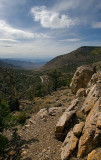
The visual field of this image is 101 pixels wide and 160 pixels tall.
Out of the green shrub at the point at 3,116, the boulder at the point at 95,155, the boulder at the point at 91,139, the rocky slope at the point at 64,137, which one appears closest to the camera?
the boulder at the point at 95,155

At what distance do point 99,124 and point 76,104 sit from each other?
5571 mm

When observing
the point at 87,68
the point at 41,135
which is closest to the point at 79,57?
the point at 87,68

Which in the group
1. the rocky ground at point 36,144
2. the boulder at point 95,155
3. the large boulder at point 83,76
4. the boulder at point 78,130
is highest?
the large boulder at point 83,76

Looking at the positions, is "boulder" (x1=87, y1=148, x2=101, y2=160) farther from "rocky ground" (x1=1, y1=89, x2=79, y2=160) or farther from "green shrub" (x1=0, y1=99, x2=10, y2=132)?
"green shrub" (x1=0, y1=99, x2=10, y2=132)

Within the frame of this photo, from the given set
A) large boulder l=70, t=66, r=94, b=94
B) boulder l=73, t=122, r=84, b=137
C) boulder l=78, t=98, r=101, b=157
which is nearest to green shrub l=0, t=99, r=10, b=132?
boulder l=73, t=122, r=84, b=137

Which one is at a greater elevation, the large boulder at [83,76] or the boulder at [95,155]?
the large boulder at [83,76]

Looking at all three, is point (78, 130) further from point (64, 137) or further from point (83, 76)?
point (83, 76)

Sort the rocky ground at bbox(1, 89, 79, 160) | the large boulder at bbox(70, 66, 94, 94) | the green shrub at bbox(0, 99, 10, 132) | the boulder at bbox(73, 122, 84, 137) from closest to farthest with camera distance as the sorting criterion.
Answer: the boulder at bbox(73, 122, 84, 137), the rocky ground at bbox(1, 89, 79, 160), the green shrub at bbox(0, 99, 10, 132), the large boulder at bbox(70, 66, 94, 94)

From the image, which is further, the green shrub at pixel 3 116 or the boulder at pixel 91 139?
the green shrub at pixel 3 116

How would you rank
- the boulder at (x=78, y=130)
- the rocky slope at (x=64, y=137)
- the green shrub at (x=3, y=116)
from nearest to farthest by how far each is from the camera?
the rocky slope at (x=64, y=137), the boulder at (x=78, y=130), the green shrub at (x=3, y=116)

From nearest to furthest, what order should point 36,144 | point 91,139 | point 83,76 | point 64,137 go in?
point 91,139 → point 64,137 → point 36,144 → point 83,76

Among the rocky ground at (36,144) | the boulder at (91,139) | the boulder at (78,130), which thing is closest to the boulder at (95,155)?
the boulder at (91,139)

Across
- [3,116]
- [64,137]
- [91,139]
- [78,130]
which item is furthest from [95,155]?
[3,116]

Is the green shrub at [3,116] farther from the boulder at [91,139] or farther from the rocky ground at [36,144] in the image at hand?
the boulder at [91,139]
